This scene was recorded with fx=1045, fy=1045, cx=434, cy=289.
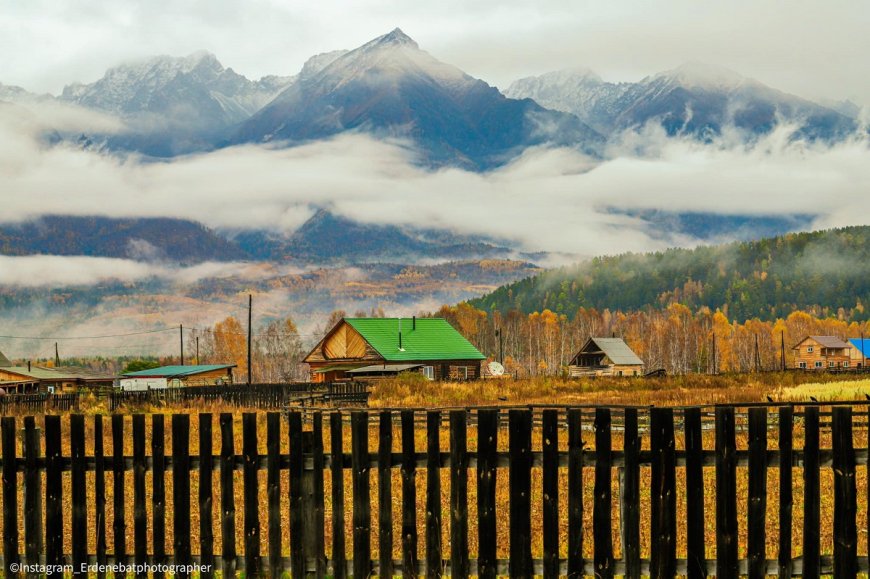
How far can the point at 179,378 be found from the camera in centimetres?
10106

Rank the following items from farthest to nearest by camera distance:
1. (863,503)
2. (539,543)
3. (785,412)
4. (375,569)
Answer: (863,503) < (539,543) < (375,569) < (785,412)

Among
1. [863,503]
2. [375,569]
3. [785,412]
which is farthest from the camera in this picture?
[863,503]

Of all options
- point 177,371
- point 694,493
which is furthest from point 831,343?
point 694,493

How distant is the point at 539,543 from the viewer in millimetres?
12930

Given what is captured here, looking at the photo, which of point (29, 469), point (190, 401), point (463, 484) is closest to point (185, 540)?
point (29, 469)

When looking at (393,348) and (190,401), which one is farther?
(393,348)

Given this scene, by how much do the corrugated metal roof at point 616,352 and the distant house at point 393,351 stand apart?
3200cm

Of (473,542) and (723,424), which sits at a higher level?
(723,424)

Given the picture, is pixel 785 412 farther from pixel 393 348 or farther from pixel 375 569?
pixel 393 348

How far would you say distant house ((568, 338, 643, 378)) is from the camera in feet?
406

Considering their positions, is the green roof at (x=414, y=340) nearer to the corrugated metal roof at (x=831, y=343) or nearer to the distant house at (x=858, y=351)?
the corrugated metal roof at (x=831, y=343)

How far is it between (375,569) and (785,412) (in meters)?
4.01

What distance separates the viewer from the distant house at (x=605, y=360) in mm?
123812

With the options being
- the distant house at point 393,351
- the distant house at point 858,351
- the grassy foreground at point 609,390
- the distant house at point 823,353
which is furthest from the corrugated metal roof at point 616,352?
the grassy foreground at point 609,390
